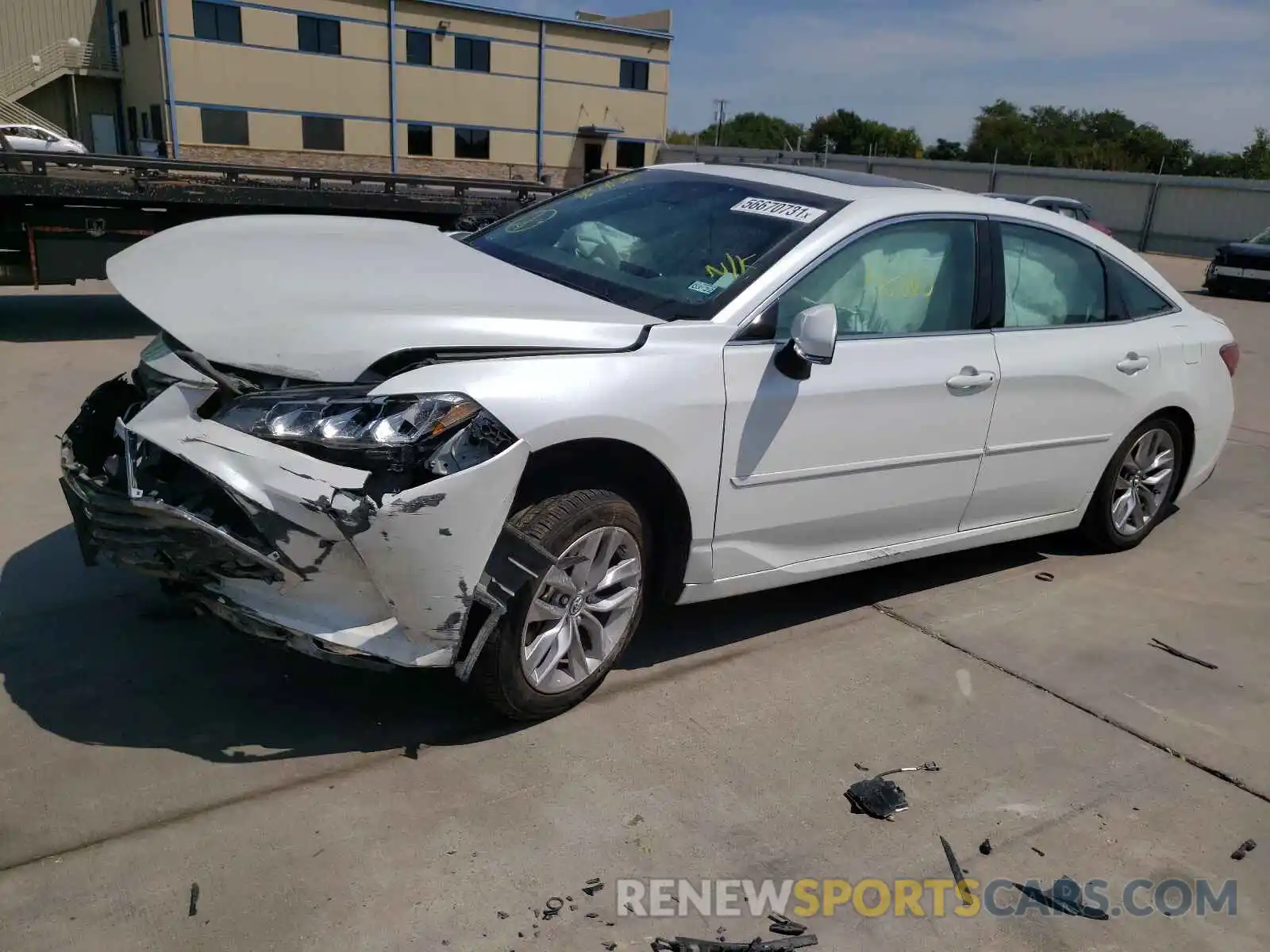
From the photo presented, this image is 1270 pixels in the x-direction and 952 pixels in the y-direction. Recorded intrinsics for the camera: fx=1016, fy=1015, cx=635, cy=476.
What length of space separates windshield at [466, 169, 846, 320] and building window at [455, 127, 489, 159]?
139 feet

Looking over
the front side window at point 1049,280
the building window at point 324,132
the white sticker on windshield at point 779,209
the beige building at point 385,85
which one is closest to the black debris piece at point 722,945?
the white sticker on windshield at point 779,209

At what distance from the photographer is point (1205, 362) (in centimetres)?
530

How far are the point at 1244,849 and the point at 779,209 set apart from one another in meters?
2.66

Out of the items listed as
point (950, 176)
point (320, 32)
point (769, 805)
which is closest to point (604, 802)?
point (769, 805)

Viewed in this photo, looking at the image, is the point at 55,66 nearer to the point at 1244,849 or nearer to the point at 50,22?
the point at 50,22

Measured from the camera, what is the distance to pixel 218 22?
37500 mm

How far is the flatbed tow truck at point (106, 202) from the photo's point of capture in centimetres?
858

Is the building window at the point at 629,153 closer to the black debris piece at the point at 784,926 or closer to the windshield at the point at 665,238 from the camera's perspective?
the windshield at the point at 665,238

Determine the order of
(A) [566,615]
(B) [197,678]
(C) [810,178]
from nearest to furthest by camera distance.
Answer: (A) [566,615] → (B) [197,678] → (C) [810,178]

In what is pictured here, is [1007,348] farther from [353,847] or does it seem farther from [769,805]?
[353,847]

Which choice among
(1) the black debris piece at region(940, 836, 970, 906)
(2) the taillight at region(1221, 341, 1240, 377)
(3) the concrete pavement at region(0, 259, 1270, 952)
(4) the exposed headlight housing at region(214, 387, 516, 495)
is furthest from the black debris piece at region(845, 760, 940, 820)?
(2) the taillight at region(1221, 341, 1240, 377)

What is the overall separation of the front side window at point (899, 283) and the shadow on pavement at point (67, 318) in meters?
6.58

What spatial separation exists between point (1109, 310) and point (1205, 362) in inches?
31.8

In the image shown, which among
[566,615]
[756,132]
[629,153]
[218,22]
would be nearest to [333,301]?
[566,615]
